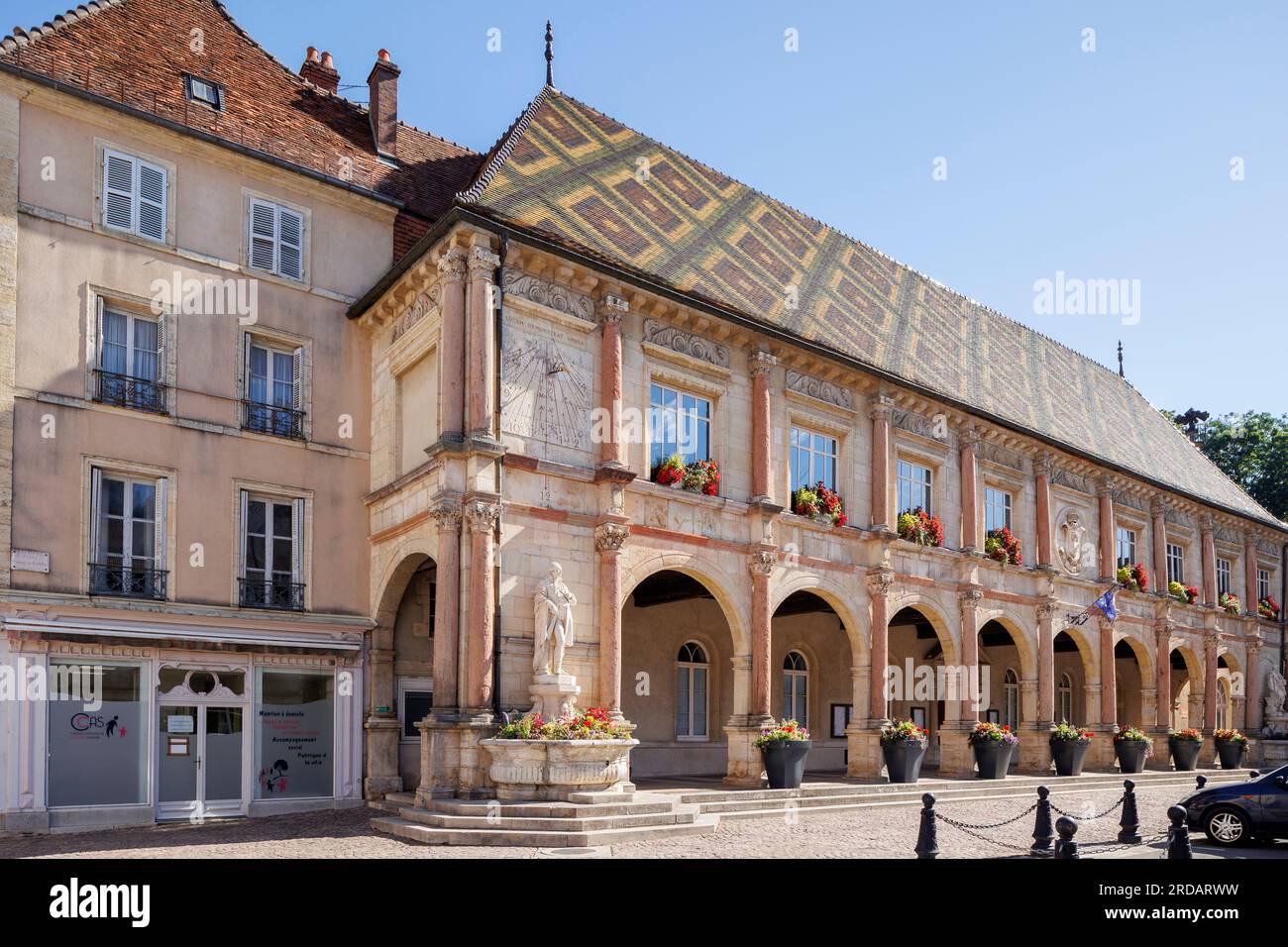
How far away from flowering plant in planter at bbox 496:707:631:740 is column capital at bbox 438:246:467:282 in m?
5.68

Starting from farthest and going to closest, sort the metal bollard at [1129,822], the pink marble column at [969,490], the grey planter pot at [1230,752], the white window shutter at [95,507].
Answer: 1. the grey planter pot at [1230,752]
2. the pink marble column at [969,490]
3. the white window shutter at [95,507]
4. the metal bollard at [1129,822]

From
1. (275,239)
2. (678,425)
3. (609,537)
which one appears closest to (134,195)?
(275,239)

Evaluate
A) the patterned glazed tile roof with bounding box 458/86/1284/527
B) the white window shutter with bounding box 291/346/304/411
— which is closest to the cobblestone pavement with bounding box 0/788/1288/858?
the white window shutter with bounding box 291/346/304/411

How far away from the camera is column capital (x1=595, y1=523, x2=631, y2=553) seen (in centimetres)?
1540

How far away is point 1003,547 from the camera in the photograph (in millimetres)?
22484

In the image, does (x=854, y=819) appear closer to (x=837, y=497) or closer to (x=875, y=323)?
(x=837, y=497)

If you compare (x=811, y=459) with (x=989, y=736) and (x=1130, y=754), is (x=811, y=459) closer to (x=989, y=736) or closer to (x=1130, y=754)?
(x=989, y=736)

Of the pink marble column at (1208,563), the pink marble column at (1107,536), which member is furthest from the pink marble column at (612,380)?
the pink marble column at (1208,563)

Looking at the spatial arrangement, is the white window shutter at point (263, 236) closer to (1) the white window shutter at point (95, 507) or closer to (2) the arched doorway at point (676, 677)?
(1) the white window shutter at point (95, 507)

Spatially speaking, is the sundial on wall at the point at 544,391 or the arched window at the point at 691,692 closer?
the sundial on wall at the point at 544,391

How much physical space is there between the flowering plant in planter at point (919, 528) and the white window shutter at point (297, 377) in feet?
33.9

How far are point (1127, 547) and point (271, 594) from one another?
2021 cm

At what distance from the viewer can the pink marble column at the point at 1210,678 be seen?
1122 inches

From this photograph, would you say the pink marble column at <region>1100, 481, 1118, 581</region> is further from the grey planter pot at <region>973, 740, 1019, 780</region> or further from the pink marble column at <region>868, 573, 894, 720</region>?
the pink marble column at <region>868, 573, 894, 720</region>
